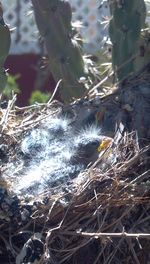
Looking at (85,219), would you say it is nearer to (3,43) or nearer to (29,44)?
(3,43)

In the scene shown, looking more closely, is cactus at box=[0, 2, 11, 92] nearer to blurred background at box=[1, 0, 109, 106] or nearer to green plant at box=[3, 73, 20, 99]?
green plant at box=[3, 73, 20, 99]

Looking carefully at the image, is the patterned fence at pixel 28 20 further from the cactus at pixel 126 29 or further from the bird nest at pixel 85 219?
the bird nest at pixel 85 219

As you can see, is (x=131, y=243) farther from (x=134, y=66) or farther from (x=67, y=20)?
(x=67, y=20)

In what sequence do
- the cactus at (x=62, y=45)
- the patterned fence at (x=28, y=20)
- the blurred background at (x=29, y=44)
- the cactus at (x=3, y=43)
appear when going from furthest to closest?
the patterned fence at (x=28, y=20) → the blurred background at (x=29, y=44) → the cactus at (x=62, y=45) → the cactus at (x=3, y=43)

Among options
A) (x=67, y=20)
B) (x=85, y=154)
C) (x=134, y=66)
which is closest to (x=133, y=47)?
(x=134, y=66)

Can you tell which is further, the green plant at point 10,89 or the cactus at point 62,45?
the green plant at point 10,89

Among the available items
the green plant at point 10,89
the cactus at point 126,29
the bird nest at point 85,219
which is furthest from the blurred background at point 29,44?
the bird nest at point 85,219

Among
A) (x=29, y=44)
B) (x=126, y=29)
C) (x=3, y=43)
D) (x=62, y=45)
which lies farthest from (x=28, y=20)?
(x=3, y=43)
